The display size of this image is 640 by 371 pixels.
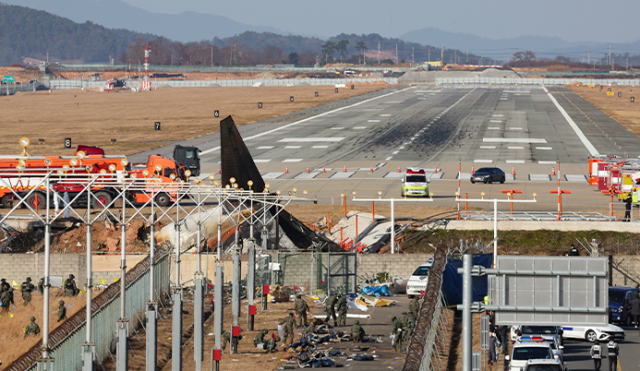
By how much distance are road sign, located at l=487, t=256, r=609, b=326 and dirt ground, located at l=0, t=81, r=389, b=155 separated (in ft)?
271

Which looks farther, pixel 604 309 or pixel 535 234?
pixel 535 234

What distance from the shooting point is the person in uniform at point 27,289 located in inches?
1642

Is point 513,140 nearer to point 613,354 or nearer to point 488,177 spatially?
point 488,177

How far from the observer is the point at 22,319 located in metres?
39.9

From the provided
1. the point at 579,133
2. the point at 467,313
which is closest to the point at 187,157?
the point at 579,133

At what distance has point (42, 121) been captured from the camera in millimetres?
138625

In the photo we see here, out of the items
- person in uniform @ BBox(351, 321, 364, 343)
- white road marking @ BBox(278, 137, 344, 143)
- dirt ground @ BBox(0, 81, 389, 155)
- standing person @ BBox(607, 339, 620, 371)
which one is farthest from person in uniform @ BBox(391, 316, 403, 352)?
white road marking @ BBox(278, 137, 344, 143)

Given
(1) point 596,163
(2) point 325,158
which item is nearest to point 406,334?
(1) point 596,163

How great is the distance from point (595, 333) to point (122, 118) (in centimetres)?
11671

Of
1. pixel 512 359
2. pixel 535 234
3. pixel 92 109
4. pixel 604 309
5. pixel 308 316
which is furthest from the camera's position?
pixel 92 109

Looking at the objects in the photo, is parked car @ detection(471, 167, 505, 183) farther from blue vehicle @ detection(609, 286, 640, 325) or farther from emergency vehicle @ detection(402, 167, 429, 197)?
blue vehicle @ detection(609, 286, 640, 325)

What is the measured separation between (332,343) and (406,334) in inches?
130

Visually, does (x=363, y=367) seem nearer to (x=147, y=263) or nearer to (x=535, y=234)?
(x=147, y=263)

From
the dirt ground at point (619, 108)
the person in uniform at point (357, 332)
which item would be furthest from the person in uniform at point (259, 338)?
the dirt ground at point (619, 108)
